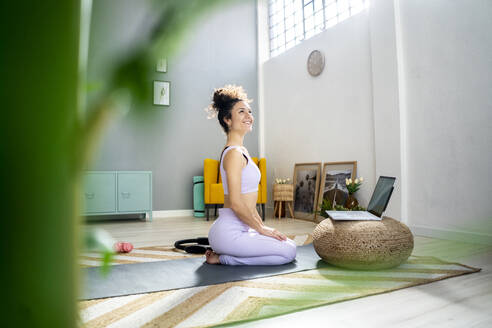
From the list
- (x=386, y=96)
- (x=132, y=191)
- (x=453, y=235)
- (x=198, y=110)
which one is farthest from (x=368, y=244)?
(x=198, y=110)

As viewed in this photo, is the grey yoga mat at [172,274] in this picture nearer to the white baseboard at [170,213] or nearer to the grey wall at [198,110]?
the grey wall at [198,110]

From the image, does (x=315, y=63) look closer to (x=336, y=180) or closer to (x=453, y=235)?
(x=336, y=180)

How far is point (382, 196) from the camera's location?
88.0 inches

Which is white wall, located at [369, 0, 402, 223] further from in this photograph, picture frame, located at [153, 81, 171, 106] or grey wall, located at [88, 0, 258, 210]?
Result: picture frame, located at [153, 81, 171, 106]

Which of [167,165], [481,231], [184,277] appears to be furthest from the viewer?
[167,165]

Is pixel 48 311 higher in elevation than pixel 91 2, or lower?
lower

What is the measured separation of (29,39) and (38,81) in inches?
0.6

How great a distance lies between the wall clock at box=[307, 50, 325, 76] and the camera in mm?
4766

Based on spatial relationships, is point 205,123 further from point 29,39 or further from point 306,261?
point 29,39

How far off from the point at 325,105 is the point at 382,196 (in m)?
2.66

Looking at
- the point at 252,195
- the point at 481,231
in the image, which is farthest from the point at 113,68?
the point at 481,231

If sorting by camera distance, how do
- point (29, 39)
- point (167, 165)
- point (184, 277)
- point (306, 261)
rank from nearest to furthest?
1. point (29, 39)
2. point (184, 277)
3. point (306, 261)
4. point (167, 165)

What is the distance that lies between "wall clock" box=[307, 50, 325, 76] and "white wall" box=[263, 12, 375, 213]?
0.21 feet

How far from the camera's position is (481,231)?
298cm
